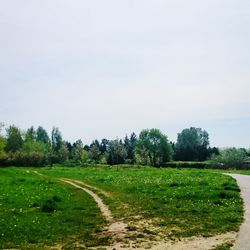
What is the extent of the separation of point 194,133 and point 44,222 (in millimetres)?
163486

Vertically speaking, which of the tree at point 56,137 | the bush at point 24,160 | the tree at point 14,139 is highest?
the tree at point 56,137

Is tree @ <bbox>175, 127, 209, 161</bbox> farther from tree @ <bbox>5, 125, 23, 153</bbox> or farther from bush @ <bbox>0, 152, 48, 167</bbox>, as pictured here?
bush @ <bbox>0, 152, 48, 167</bbox>

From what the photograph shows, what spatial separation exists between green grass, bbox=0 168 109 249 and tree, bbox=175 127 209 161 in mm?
133722

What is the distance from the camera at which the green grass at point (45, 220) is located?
16.1m

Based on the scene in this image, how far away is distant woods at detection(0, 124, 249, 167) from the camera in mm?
102875

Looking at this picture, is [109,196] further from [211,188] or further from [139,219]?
[139,219]

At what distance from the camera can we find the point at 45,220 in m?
20.3

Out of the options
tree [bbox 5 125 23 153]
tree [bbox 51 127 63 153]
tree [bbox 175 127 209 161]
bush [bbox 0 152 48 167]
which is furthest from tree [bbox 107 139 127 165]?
bush [bbox 0 152 48 167]

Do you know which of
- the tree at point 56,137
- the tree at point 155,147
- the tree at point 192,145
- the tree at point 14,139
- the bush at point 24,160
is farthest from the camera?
the tree at point 56,137

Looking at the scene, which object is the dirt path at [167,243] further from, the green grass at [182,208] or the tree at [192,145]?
the tree at [192,145]

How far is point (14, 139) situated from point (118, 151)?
35.2 m

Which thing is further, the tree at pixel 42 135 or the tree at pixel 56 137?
the tree at pixel 42 135

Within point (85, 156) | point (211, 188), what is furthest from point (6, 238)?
point (85, 156)

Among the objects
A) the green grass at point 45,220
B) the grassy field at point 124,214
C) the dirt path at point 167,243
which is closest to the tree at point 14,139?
the grassy field at point 124,214
